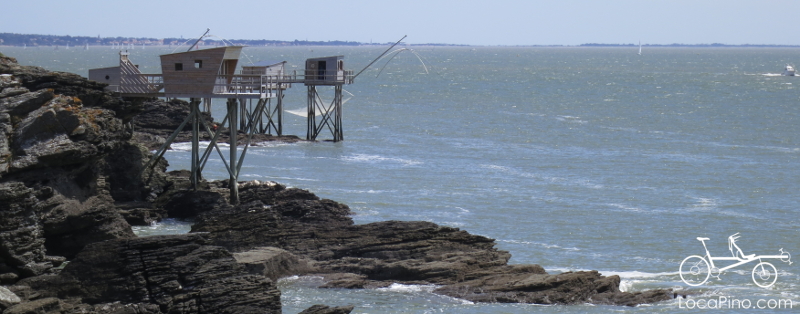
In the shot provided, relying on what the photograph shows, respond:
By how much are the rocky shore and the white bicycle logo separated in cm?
320

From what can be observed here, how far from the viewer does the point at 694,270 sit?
26016 mm

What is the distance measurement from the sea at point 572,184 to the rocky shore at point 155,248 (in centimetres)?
82

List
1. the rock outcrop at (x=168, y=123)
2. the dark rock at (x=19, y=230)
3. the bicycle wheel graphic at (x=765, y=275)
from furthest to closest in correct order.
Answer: the rock outcrop at (x=168, y=123) → the bicycle wheel graphic at (x=765, y=275) → the dark rock at (x=19, y=230)

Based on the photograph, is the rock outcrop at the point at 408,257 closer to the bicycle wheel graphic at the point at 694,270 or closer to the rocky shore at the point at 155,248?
the rocky shore at the point at 155,248

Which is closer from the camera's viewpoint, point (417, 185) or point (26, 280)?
point (26, 280)

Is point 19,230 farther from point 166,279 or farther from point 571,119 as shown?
point 571,119

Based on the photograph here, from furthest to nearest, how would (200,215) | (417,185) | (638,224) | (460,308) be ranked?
(417,185)
(638,224)
(200,215)
(460,308)

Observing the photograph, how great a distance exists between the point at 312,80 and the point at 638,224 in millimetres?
22159

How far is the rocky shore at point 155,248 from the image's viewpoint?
18.3m

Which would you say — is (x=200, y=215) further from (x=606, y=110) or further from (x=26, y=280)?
(x=606, y=110)

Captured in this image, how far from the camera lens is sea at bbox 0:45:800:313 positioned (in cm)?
2430

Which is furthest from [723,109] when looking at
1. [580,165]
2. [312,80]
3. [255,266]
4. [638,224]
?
Result: [255,266]

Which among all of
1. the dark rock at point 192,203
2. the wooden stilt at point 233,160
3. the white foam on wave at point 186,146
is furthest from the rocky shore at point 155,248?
the white foam on wave at point 186,146

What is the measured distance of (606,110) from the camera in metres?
84.6
